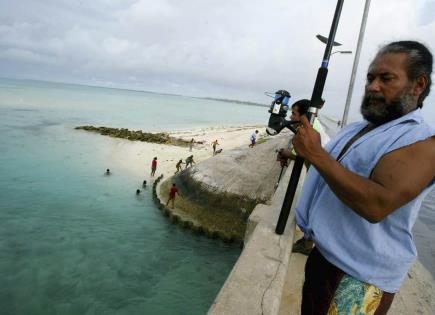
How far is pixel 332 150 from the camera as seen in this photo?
255cm

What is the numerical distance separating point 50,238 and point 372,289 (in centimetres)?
2052

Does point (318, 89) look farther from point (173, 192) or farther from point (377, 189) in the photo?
point (173, 192)

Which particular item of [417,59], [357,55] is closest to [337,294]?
[417,59]

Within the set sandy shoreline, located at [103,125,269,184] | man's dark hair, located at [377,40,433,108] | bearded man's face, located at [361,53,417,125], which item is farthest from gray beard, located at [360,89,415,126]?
sandy shoreline, located at [103,125,269,184]

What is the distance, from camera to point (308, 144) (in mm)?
1958

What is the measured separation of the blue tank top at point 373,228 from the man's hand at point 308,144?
0.34 metres

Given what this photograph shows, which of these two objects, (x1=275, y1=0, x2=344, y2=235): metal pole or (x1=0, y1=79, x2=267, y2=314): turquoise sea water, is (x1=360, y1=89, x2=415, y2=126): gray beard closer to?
(x1=275, y1=0, x2=344, y2=235): metal pole

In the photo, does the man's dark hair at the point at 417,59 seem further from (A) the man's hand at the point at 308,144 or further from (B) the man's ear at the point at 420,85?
(A) the man's hand at the point at 308,144

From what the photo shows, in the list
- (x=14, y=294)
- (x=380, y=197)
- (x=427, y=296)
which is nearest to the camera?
(x=380, y=197)

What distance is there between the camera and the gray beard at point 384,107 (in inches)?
80.2

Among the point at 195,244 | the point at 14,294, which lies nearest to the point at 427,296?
the point at 195,244

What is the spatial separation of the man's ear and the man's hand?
0.74m

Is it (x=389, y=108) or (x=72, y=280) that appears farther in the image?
(x=72, y=280)

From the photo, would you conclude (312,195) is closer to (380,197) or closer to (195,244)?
(380,197)
